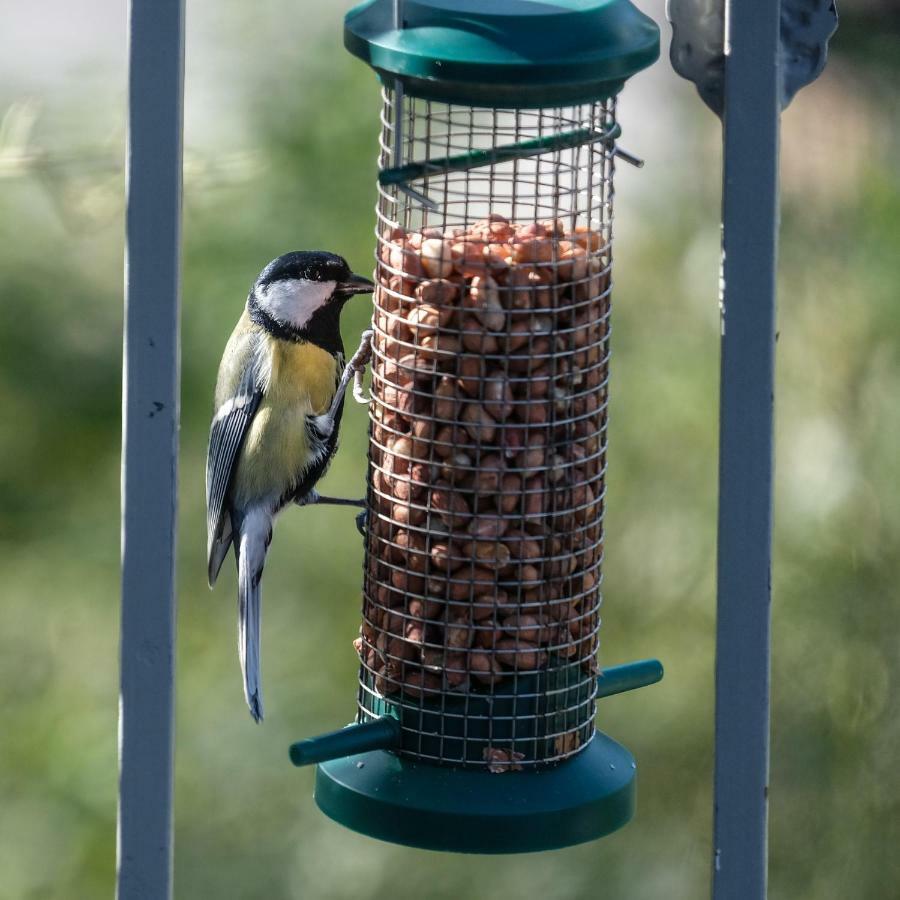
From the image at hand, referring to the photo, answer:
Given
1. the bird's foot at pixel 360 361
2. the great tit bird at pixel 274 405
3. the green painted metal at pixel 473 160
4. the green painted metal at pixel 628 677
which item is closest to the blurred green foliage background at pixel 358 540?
the great tit bird at pixel 274 405

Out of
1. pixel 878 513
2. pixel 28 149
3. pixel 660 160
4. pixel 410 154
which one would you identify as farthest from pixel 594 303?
pixel 878 513

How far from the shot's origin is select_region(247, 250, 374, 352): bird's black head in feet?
10.3

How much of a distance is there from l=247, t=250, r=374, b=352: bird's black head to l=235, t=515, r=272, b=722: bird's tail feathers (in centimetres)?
40

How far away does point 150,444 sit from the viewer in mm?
2082

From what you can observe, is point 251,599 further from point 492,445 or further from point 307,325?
point 492,445

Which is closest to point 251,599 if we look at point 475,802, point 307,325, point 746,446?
point 307,325

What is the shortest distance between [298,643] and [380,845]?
2.54 feet

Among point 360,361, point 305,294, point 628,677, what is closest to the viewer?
point 628,677

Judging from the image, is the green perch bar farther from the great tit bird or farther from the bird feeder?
the great tit bird

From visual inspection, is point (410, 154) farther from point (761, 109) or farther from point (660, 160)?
point (660, 160)

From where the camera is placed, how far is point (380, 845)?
5.50 metres

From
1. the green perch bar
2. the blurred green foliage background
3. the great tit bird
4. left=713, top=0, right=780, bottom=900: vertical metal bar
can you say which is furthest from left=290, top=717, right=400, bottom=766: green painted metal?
the blurred green foliage background

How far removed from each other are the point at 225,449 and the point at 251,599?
35 centimetres

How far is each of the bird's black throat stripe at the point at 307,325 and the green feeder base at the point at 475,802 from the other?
3.44 feet
